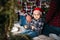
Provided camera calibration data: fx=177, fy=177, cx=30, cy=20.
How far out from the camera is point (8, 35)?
878 millimetres

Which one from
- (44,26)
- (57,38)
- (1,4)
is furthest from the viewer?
(44,26)

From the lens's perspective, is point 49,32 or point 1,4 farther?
point 49,32

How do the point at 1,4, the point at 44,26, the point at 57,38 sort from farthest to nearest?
the point at 44,26 → the point at 57,38 → the point at 1,4

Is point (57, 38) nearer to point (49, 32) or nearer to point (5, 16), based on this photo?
point (49, 32)

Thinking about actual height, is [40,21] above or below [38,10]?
below

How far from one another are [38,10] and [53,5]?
184 millimetres

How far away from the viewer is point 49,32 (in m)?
2.12

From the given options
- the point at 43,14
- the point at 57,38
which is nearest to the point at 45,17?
the point at 43,14

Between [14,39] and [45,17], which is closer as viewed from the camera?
[14,39]

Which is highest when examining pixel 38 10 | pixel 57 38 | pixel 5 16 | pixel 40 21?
pixel 5 16

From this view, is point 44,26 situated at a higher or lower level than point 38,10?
lower

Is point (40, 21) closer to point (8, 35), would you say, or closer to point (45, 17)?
point (45, 17)

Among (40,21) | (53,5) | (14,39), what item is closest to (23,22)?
(40,21)

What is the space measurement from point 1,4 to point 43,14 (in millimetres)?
1396
